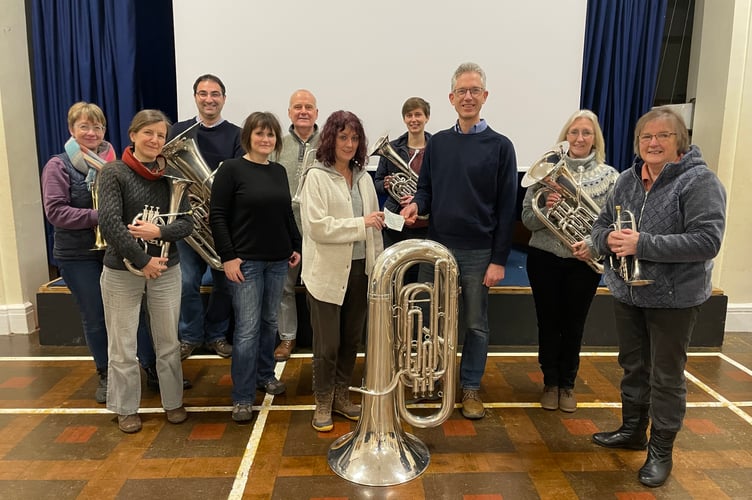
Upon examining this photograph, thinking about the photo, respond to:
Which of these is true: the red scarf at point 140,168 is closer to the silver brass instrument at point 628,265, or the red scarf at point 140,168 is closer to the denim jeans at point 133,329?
the denim jeans at point 133,329

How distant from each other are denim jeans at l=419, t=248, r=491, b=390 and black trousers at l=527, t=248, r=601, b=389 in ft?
1.01

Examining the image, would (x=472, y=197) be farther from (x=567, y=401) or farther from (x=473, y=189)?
(x=567, y=401)

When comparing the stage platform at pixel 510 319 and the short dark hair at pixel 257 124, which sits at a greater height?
the short dark hair at pixel 257 124

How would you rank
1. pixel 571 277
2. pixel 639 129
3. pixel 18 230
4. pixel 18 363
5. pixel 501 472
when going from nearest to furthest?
1. pixel 639 129
2. pixel 501 472
3. pixel 571 277
4. pixel 18 363
5. pixel 18 230

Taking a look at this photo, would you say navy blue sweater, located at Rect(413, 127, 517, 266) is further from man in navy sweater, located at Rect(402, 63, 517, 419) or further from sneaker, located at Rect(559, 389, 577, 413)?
sneaker, located at Rect(559, 389, 577, 413)

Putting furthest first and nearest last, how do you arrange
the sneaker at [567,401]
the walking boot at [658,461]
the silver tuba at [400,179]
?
the silver tuba at [400,179]
the sneaker at [567,401]
the walking boot at [658,461]

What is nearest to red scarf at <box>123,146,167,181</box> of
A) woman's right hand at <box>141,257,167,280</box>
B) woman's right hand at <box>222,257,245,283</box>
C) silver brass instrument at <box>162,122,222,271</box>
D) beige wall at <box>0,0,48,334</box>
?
silver brass instrument at <box>162,122,222,271</box>

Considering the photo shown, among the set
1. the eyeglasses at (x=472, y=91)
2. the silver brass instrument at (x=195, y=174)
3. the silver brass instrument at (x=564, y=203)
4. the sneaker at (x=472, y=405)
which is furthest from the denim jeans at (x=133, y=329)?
the silver brass instrument at (x=564, y=203)

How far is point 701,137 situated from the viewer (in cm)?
433

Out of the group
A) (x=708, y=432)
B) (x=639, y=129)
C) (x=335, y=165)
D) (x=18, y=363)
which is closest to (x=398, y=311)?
(x=335, y=165)

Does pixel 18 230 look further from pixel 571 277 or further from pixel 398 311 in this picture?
pixel 571 277

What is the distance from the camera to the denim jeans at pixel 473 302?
280cm

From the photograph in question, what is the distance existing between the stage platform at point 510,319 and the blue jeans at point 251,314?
39.3 inches

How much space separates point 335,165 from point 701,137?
3316 millimetres
